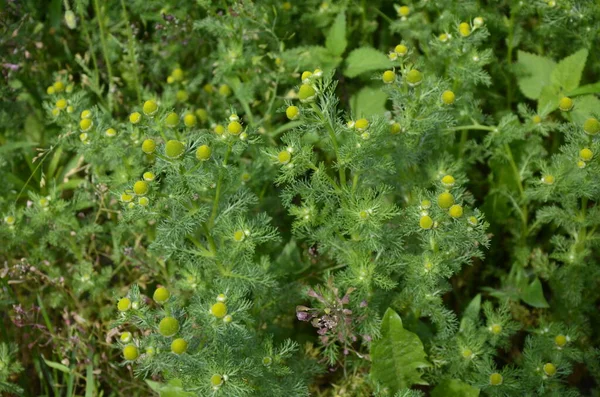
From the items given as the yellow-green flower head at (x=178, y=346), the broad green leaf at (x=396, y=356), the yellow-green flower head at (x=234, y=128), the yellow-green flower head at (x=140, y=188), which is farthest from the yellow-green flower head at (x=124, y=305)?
the broad green leaf at (x=396, y=356)

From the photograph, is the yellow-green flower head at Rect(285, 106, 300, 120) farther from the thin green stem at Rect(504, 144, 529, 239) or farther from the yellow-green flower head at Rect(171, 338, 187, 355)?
the thin green stem at Rect(504, 144, 529, 239)

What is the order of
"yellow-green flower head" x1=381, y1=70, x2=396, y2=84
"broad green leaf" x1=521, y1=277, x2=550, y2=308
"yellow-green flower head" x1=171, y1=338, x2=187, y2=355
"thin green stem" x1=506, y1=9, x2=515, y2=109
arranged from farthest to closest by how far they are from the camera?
"thin green stem" x1=506, y1=9, x2=515, y2=109
"broad green leaf" x1=521, y1=277, x2=550, y2=308
"yellow-green flower head" x1=381, y1=70, x2=396, y2=84
"yellow-green flower head" x1=171, y1=338, x2=187, y2=355

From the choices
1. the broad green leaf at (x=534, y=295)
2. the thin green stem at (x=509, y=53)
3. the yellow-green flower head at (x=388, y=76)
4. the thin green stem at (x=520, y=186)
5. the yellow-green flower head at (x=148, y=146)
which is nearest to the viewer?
the yellow-green flower head at (x=148, y=146)

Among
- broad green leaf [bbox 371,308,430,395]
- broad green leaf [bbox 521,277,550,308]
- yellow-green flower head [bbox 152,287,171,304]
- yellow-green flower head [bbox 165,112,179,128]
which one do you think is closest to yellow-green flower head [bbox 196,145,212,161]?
yellow-green flower head [bbox 165,112,179,128]

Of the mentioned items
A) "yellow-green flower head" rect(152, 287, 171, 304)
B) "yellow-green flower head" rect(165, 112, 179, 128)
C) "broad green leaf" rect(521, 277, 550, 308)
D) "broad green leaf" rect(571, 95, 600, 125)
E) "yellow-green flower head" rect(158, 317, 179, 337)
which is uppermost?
"yellow-green flower head" rect(165, 112, 179, 128)

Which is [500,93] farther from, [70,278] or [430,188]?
[70,278]

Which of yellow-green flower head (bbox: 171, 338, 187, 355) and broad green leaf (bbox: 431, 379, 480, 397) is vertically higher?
yellow-green flower head (bbox: 171, 338, 187, 355)

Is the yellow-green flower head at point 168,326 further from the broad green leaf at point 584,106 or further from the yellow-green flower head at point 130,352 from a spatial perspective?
the broad green leaf at point 584,106

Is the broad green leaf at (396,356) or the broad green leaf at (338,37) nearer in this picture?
the broad green leaf at (396,356)
